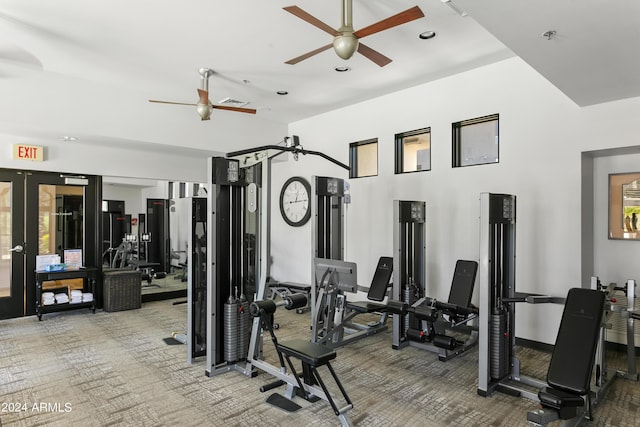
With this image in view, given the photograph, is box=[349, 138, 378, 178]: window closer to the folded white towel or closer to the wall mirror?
the wall mirror

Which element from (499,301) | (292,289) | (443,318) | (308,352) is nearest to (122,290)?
(292,289)

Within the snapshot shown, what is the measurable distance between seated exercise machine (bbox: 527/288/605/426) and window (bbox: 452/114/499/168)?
2157 millimetres

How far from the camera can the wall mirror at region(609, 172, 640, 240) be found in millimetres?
3664

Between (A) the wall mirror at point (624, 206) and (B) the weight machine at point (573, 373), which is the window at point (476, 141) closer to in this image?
(A) the wall mirror at point (624, 206)

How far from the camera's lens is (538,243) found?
3.90m

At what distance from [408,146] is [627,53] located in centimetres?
275

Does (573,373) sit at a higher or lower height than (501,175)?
lower

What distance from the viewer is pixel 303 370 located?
9.12 feet

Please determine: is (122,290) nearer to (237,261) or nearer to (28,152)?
(28,152)

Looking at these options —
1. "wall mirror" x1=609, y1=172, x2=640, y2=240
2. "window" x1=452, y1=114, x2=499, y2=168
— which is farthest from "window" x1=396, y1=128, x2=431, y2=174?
"wall mirror" x1=609, y1=172, x2=640, y2=240

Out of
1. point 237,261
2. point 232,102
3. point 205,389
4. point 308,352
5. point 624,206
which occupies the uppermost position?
point 232,102

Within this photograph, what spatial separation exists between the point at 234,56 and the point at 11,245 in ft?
12.9

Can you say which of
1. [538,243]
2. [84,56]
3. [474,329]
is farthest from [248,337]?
[84,56]

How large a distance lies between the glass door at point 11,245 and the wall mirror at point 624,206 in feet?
23.0
